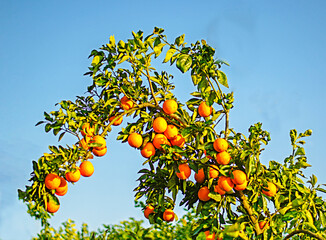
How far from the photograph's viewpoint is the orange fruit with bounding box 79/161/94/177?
9.39 ft

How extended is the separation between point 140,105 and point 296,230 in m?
1.47

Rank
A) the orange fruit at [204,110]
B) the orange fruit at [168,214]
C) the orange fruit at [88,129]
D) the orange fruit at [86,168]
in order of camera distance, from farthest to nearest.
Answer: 1. the orange fruit at [168,214]
2. the orange fruit at [204,110]
3. the orange fruit at [88,129]
4. the orange fruit at [86,168]

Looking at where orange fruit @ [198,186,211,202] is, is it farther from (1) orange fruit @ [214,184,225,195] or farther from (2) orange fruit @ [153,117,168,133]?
(2) orange fruit @ [153,117,168,133]

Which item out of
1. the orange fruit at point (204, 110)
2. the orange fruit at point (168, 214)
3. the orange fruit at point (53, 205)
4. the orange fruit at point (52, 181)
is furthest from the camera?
the orange fruit at point (168, 214)

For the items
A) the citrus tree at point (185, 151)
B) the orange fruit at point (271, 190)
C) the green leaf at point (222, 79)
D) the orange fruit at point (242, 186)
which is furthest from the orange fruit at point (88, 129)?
the orange fruit at point (271, 190)

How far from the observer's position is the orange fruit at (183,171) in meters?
2.97

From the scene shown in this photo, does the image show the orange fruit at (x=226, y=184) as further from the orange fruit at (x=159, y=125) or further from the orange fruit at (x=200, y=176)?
the orange fruit at (x=159, y=125)

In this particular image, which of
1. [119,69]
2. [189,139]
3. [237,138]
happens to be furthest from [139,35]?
[237,138]

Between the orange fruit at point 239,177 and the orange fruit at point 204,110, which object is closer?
the orange fruit at point 239,177

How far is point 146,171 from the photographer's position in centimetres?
328

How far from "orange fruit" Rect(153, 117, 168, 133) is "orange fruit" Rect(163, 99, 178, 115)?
77 mm

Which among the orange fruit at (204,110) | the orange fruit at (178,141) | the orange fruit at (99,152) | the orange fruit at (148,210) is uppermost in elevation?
the orange fruit at (204,110)

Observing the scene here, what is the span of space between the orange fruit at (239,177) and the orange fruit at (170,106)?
0.66 meters

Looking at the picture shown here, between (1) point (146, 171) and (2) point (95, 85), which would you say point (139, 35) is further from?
(1) point (146, 171)
